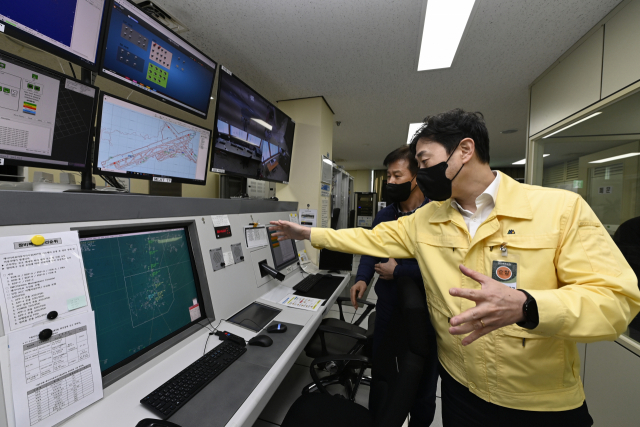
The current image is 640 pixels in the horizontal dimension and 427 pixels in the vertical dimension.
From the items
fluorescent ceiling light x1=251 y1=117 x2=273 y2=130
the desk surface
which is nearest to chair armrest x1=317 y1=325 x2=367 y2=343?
the desk surface

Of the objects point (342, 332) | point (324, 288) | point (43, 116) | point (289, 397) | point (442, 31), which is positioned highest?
point (442, 31)

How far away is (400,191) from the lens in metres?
1.68

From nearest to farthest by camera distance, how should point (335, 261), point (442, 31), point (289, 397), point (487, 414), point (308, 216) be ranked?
1. point (487, 414)
2. point (289, 397)
3. point (442, 31)
4. point (335, 261)
5. point (308, 216)

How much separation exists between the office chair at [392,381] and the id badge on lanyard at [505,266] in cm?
27

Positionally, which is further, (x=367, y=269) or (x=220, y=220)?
(x=367, y=269)

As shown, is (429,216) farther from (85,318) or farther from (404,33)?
(404,33)

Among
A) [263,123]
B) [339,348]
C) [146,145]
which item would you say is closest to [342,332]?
[339,348]

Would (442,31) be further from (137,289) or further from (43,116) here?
(137,289)

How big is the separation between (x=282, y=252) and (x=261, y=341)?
1.08 m

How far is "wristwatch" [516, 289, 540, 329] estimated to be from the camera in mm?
629

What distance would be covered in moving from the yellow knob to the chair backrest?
1130 millimetres

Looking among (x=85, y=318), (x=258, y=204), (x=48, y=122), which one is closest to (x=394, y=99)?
(x=258, y=204)

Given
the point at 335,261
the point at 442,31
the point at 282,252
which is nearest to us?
the point at 442,31

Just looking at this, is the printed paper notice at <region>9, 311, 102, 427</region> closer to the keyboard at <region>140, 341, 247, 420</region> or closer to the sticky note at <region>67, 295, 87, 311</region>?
the sticky note at <region>67, 295, 87, 311</region>
